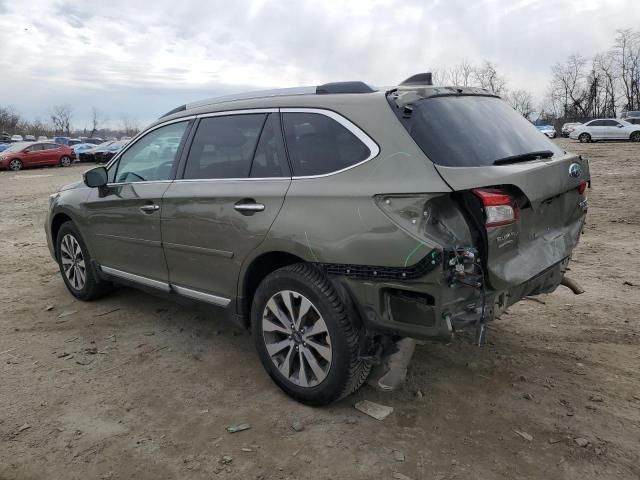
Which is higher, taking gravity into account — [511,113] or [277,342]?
[511,113]

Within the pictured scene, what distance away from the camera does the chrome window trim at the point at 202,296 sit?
3.67 metres

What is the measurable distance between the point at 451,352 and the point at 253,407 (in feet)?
4.95

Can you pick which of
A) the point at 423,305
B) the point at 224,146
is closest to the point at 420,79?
the point at 224,146

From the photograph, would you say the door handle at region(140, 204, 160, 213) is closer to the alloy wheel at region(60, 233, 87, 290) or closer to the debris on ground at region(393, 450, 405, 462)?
the alloy wheel at region(60, 233, 87, 290)

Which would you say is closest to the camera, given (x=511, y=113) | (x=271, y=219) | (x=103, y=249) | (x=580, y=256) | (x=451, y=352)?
(x=271, y=219)

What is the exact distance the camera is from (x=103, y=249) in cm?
477

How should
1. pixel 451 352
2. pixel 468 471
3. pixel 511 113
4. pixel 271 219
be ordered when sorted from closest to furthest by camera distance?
pixel 468 471
pixel 271 219
pixel 511 113
pixel 451 352

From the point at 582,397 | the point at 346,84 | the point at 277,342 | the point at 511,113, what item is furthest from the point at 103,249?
the point at 582,397

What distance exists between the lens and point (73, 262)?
208 inches

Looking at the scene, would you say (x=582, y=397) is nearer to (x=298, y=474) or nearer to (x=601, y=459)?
(x=601, y=459)

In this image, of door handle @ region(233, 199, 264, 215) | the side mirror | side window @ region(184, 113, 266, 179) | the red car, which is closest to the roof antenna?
side window @ region(184, 113, 266, 179)

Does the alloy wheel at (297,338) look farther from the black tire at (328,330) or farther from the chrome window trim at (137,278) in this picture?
the chrome window trim at (137,278)

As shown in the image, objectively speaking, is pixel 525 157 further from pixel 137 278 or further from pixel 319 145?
pixel 137 278

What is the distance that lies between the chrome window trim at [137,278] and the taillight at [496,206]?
2.50m
